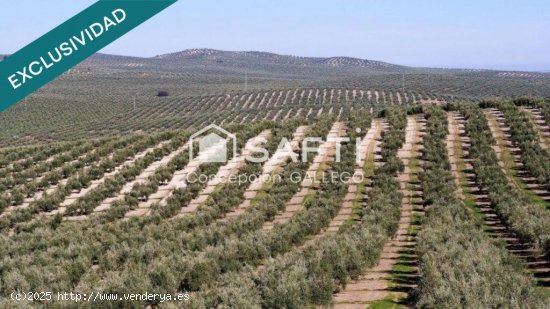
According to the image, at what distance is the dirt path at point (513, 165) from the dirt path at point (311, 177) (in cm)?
739

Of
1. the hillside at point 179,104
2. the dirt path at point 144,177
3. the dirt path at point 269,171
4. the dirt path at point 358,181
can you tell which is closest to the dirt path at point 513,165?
the dirt path at point 358,181

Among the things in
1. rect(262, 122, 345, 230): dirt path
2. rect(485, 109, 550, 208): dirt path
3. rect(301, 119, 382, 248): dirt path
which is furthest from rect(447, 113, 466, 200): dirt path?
rect(262, 122, 345, 230): dirt path

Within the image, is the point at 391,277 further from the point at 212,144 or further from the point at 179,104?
A: the point at 179,104

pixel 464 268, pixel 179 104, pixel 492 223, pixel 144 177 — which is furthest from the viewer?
pixel 179 104

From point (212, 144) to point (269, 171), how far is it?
6976mm

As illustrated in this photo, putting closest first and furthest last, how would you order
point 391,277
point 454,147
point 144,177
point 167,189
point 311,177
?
1. point 391,277
2. point 167,189
3. point 311,177
4. point 144,177
5. point 454,147

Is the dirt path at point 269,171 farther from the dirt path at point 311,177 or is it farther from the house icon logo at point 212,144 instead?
the house icon logo at point 212,144

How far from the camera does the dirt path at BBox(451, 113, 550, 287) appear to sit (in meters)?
11.9

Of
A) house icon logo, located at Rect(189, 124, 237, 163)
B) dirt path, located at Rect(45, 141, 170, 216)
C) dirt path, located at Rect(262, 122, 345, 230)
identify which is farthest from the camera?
house icon logo, located at Rect(189, 124, 237, 163)

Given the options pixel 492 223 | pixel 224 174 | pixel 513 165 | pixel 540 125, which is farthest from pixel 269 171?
pixel 540 125

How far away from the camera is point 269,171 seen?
2419 cm

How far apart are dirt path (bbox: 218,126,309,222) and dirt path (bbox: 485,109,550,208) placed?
30.4ft

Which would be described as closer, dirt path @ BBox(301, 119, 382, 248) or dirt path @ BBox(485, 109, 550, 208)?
dirt path @ BBox(301, 119, 382, 248)

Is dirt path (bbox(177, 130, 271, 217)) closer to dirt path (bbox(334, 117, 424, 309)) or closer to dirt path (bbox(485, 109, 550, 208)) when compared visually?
dirt path (bbox(334, 117, 424, 309))
